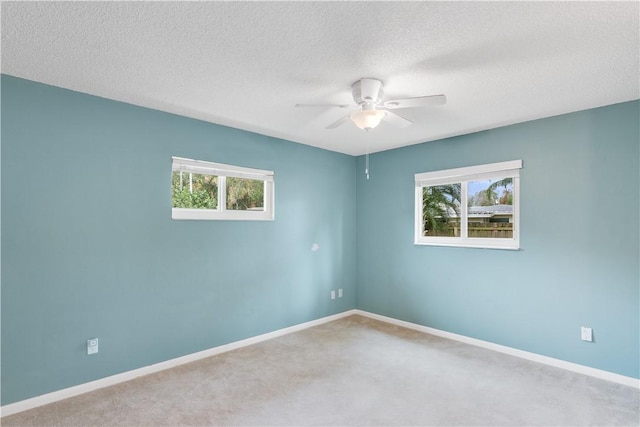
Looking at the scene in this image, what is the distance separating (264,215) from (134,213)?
140cm

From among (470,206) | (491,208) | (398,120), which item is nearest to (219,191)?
(398,120)

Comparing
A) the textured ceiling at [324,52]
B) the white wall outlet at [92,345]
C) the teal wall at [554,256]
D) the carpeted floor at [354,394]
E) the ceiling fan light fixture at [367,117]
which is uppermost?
the textured ceiling at [324,52]

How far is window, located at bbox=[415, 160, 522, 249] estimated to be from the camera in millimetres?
3469

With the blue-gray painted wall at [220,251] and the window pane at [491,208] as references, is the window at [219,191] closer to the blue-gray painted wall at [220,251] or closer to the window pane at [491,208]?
the blue-gray painted wall at [220,251]

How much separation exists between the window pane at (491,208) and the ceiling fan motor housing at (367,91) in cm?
194

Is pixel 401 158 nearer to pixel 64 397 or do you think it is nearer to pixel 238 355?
pixel 238 355

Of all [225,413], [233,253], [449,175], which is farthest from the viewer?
[449,175]

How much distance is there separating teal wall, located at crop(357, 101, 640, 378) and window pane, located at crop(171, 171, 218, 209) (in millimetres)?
2396

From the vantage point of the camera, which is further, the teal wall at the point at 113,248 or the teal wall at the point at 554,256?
the teal wall at the point at 554,256

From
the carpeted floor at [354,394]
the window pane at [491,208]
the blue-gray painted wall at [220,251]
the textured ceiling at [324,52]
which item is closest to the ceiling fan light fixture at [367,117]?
the textured ceiling at [324,52]

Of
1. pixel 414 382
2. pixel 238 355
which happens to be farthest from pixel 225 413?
pixel 414 382

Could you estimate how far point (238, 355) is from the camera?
3.29 meters

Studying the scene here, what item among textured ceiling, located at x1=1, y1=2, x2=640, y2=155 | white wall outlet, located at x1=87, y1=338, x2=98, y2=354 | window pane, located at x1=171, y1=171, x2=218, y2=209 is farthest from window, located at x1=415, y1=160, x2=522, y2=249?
white wall outlet, located at x1=87, y1=338, x2=98, y2=354

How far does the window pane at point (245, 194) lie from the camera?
363 centimetres
